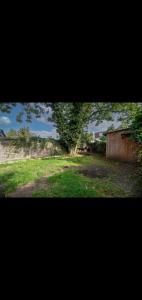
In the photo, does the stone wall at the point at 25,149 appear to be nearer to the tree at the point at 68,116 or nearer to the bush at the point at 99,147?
the tree at the point at 68,116

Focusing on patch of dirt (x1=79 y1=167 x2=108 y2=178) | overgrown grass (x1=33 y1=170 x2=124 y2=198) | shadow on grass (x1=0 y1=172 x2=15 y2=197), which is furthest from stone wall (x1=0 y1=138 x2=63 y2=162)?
overgrown grass (x1=33 y1=170 x2=124 y2=198)

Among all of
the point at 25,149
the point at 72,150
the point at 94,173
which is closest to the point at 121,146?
the point at 72,150

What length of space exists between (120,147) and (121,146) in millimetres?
123

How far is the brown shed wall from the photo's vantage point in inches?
391

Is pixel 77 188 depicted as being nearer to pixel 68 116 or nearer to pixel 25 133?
pixel 68 116

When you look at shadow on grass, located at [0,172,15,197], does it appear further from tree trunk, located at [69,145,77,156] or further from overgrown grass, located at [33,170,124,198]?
tree trunk, located at [69,145,77,156]

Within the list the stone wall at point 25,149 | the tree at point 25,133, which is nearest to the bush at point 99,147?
the stone wall at point 25,149

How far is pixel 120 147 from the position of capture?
1112 cm
